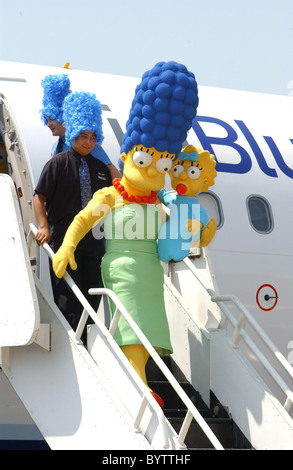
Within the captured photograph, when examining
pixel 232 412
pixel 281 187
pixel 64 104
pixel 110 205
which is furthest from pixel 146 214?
pixel 281 187

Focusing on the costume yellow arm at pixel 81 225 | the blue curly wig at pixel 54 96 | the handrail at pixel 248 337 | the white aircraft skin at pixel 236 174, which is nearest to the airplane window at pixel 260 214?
the white aircraft skin at pixel 236 174

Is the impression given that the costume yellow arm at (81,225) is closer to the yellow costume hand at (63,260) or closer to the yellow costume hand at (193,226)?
the yellow costume hand at (63,260)

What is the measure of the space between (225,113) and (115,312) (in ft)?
15.2

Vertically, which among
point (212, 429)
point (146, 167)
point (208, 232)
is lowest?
point (212, 429)

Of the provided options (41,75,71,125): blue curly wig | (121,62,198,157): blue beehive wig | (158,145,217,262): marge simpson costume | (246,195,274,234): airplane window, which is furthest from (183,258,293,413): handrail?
(246,195,274,234): airplane window

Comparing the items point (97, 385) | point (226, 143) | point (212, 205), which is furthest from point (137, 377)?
point (226, 143)

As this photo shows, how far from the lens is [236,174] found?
9.29 meters

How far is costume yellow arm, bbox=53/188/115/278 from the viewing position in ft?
19.9

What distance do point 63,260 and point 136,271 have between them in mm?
599

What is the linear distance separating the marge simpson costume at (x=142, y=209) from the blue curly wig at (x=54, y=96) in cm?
101

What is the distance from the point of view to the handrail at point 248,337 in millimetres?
6148

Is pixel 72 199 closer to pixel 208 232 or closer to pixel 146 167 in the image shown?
pixel 146 167

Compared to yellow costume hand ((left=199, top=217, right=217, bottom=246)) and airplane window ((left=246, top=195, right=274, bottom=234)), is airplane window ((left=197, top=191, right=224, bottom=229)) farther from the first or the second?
yellow costume hand ((left=199, top=217, right=217, bottom=246))
